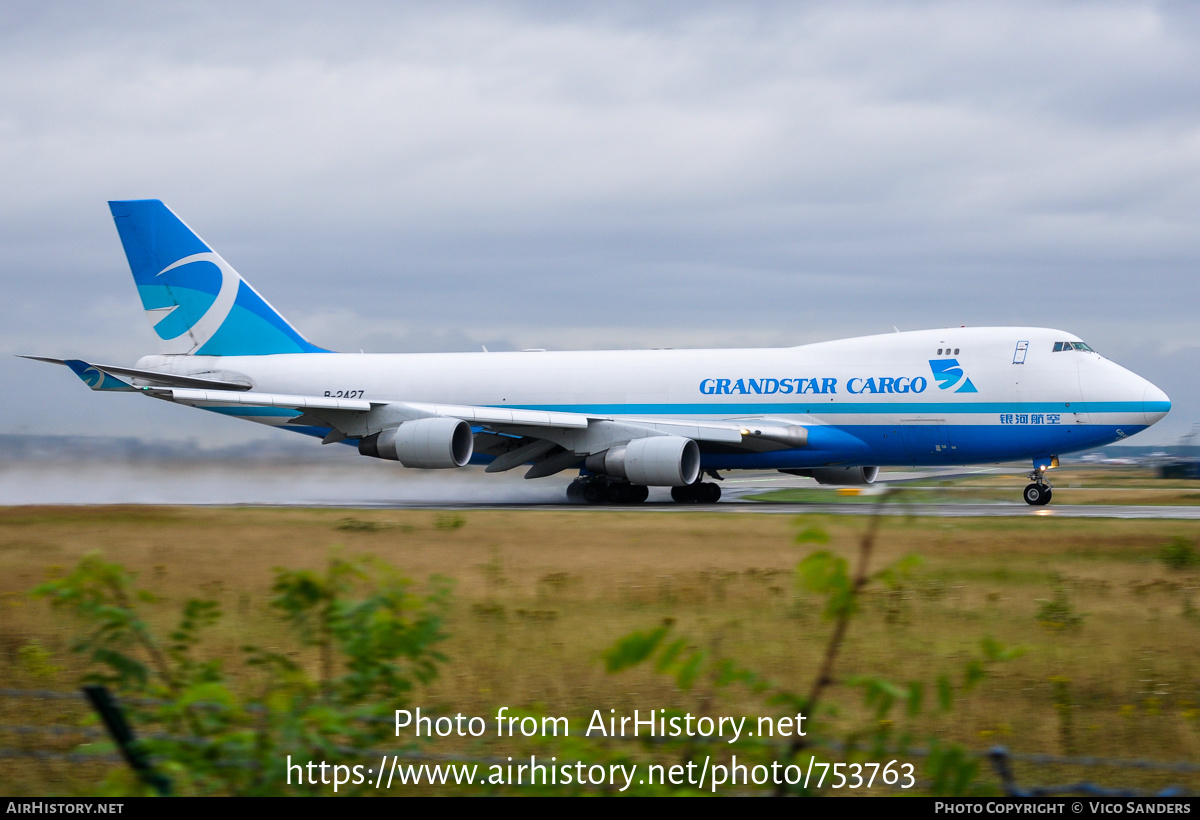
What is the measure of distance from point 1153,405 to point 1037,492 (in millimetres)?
3237

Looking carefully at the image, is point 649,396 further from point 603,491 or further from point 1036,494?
point 1036,494

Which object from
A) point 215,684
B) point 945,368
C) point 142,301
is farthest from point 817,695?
point 142,301

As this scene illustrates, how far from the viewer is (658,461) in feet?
88.1

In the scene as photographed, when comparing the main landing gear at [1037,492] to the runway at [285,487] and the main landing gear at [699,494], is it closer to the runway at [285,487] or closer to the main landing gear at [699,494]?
the runway at [285,487]

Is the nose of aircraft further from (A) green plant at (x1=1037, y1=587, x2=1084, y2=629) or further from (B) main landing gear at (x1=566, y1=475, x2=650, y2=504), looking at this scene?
(A) green plant at (x1=1037, y1=587, x2=1084, y2=629)

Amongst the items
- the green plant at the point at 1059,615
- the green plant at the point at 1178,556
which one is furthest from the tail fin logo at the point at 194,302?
the green plant at the point at 1059,615

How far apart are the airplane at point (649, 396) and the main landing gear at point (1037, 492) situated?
0.06m

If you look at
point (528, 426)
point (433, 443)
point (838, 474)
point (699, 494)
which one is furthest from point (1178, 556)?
point (433, 443)

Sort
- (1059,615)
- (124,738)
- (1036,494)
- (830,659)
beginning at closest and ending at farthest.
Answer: (830,659) < (124,738) < (1059,615) < (1036,494)

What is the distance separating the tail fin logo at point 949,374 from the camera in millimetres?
26625

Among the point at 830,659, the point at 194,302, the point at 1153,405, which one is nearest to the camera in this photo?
the point at 830,659

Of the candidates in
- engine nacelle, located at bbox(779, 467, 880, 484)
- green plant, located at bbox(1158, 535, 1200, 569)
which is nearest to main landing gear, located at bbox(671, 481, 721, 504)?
engine nacelle, located at bbox(779, 467, 880, 484)
